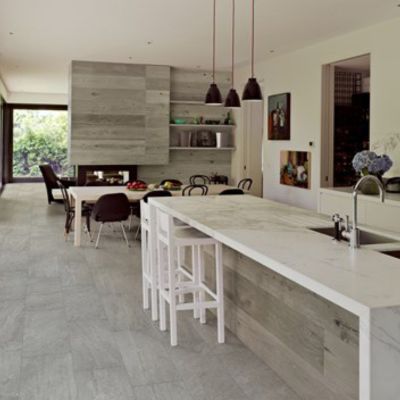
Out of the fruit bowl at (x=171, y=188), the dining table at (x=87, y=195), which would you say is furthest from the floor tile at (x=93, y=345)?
→ the fruit bowl at (x=171, y=188)

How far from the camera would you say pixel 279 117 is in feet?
31.5

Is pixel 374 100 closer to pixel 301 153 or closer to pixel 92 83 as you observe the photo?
pixel 301 153

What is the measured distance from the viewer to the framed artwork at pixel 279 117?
9.34 metres

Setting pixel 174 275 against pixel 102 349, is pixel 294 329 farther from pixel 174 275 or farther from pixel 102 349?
pixel 102 349

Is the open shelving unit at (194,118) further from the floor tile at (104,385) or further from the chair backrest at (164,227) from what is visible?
the floor tile at (104,385)

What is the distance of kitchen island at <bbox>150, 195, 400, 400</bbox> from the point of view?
177cm

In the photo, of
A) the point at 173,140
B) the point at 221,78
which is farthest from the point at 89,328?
the point at 221,78

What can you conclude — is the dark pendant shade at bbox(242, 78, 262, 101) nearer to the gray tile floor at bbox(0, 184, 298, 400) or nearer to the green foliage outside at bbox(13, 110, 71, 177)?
the gray tile floor at bbox(0, 184, 298, 400)

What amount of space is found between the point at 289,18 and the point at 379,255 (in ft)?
16.1

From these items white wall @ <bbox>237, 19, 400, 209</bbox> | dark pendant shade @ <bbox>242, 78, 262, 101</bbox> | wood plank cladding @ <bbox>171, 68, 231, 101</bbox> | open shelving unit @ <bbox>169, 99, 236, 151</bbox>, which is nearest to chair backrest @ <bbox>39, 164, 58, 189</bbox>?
open shelving unit @ <bbox>169, 99, 236, 151</bbox>

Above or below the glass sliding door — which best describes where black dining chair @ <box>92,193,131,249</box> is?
below

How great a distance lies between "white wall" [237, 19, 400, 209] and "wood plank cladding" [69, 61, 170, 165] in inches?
75.1

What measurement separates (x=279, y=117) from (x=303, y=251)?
23.9ft

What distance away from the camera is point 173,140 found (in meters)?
11.2
